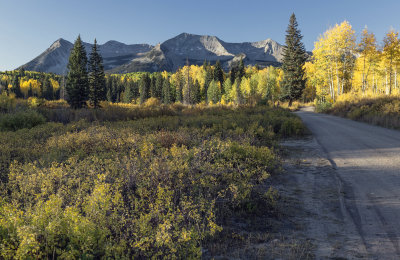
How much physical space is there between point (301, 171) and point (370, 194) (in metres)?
1.63

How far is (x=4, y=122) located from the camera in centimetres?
1145

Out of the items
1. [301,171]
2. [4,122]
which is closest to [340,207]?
[301,171]

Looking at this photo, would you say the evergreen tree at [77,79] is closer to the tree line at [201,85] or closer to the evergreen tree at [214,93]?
the tree line at [201,85]

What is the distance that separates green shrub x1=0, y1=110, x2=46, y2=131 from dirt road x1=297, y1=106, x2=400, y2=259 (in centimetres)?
1318

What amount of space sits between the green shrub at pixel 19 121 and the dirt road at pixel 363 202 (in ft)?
43.3

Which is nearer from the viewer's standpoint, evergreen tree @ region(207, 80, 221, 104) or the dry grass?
the dry grass

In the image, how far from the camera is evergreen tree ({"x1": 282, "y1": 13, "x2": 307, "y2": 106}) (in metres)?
36.8

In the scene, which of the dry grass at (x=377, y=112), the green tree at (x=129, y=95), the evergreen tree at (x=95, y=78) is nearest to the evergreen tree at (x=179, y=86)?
the green tree at (x=129, y=95)

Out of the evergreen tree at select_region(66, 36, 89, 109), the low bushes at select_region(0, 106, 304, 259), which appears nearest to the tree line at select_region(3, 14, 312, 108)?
the evergreen tree at select_region(66, 36, 89, 109)

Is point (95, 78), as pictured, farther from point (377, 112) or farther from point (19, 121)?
point (377, 112)

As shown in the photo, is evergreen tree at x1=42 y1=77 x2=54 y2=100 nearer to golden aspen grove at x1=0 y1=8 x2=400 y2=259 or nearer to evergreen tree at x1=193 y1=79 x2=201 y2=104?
evergreen tree at x1=193 y1=79 x2=201 y2=104

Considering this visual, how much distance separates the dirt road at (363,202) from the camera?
8.83 ft

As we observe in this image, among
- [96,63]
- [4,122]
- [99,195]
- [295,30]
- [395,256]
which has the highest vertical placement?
[295,30]

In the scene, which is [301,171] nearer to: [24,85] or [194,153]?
[194,153]
